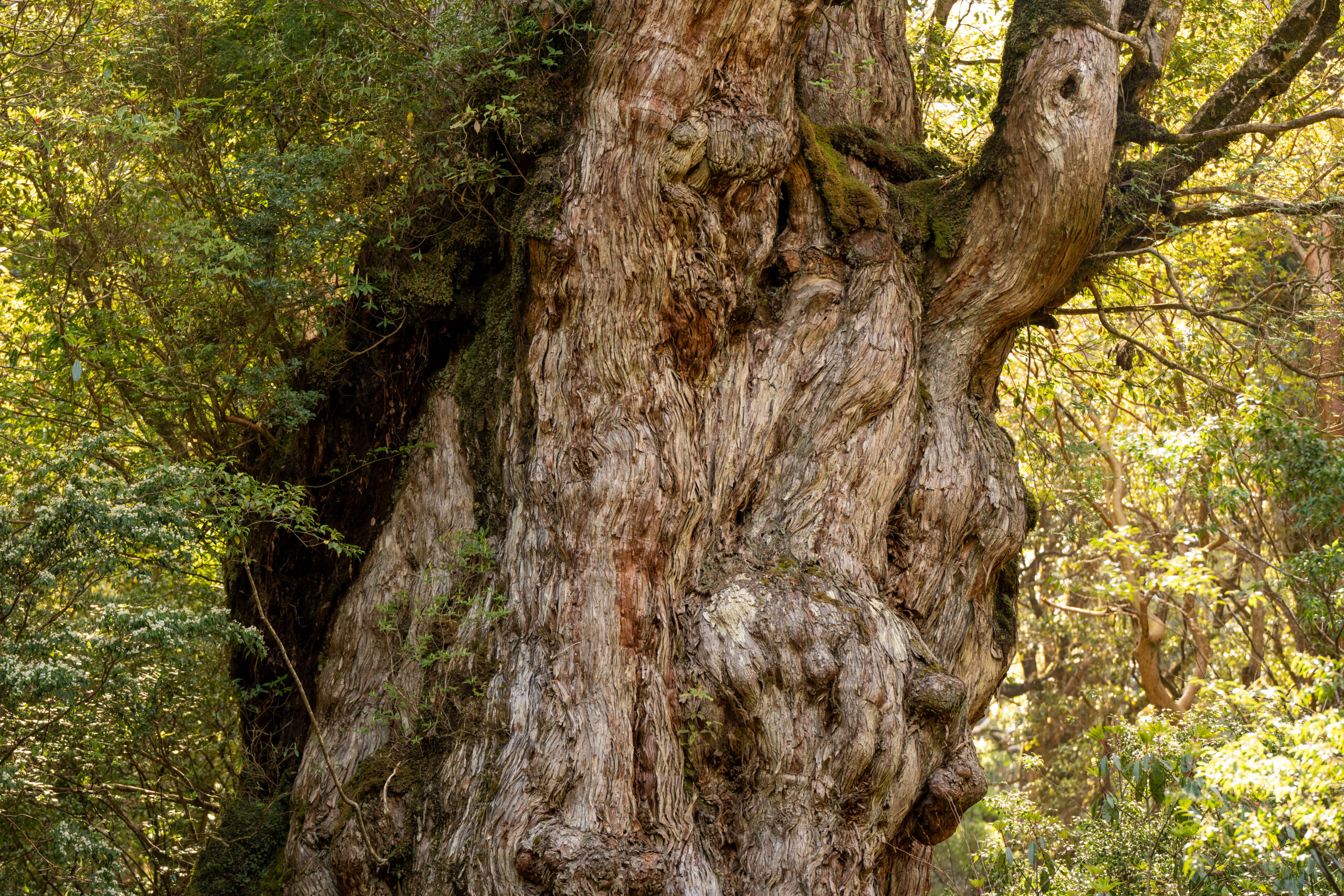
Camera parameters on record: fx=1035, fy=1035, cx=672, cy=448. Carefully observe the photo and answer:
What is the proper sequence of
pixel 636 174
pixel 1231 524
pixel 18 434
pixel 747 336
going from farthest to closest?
1. pixel 1231 524
2. pixel 18 434
3. pixel 747 336
4. pixel 636 174

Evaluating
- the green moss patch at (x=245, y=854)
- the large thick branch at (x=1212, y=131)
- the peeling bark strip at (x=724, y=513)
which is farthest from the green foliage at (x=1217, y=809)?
the green moss patch at (x=245, y=854)

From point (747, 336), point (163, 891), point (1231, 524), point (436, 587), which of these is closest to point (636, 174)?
point (747, 336)

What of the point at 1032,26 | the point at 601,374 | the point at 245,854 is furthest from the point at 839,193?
the point at 245,854

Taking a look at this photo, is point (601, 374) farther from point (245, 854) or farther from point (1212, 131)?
point (1212, 131)

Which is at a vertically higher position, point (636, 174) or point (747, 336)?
point (636, 174)

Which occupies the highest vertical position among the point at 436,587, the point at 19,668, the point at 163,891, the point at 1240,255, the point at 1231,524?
the point at 1240,255

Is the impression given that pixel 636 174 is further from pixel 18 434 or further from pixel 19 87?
pixel 18 434

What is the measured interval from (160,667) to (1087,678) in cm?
1413

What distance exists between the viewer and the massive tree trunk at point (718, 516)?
14.6ft

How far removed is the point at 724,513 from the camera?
16.7 feet

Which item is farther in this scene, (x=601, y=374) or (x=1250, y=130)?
(x=1250, y=130)

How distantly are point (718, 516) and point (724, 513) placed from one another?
63 millimetres

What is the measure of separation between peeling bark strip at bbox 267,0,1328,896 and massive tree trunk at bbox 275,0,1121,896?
17mm

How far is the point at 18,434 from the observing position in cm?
689
